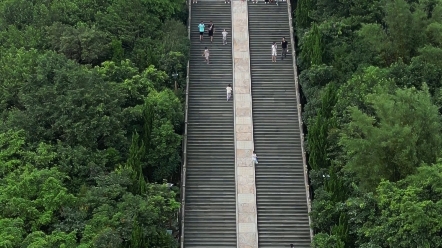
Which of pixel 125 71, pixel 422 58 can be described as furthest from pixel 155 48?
pixel 422 58

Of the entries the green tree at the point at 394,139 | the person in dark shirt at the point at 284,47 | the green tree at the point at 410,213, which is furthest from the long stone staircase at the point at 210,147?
the green tree at the point at 410,213

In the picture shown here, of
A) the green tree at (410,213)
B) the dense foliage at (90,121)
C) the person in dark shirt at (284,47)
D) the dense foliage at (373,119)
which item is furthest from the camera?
the person in dark shirt at (284,47)

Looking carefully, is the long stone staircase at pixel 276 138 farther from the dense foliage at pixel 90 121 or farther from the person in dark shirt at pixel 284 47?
the dense foliage at pixel 90 121

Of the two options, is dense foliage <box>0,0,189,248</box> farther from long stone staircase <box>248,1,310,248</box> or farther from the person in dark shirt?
the person in dark shirt

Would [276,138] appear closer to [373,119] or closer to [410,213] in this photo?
[373,119]

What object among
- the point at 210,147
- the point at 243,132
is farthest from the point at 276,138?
the point at 210,147

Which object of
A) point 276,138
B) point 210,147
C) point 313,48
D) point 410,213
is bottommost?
point 410,213

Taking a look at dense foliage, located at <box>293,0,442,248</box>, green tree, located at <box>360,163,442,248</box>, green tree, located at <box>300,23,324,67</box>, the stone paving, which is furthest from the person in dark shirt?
green tree, located at <box>360,163,442,248</box>

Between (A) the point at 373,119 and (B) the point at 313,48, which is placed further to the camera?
(B) the point at 313,48
